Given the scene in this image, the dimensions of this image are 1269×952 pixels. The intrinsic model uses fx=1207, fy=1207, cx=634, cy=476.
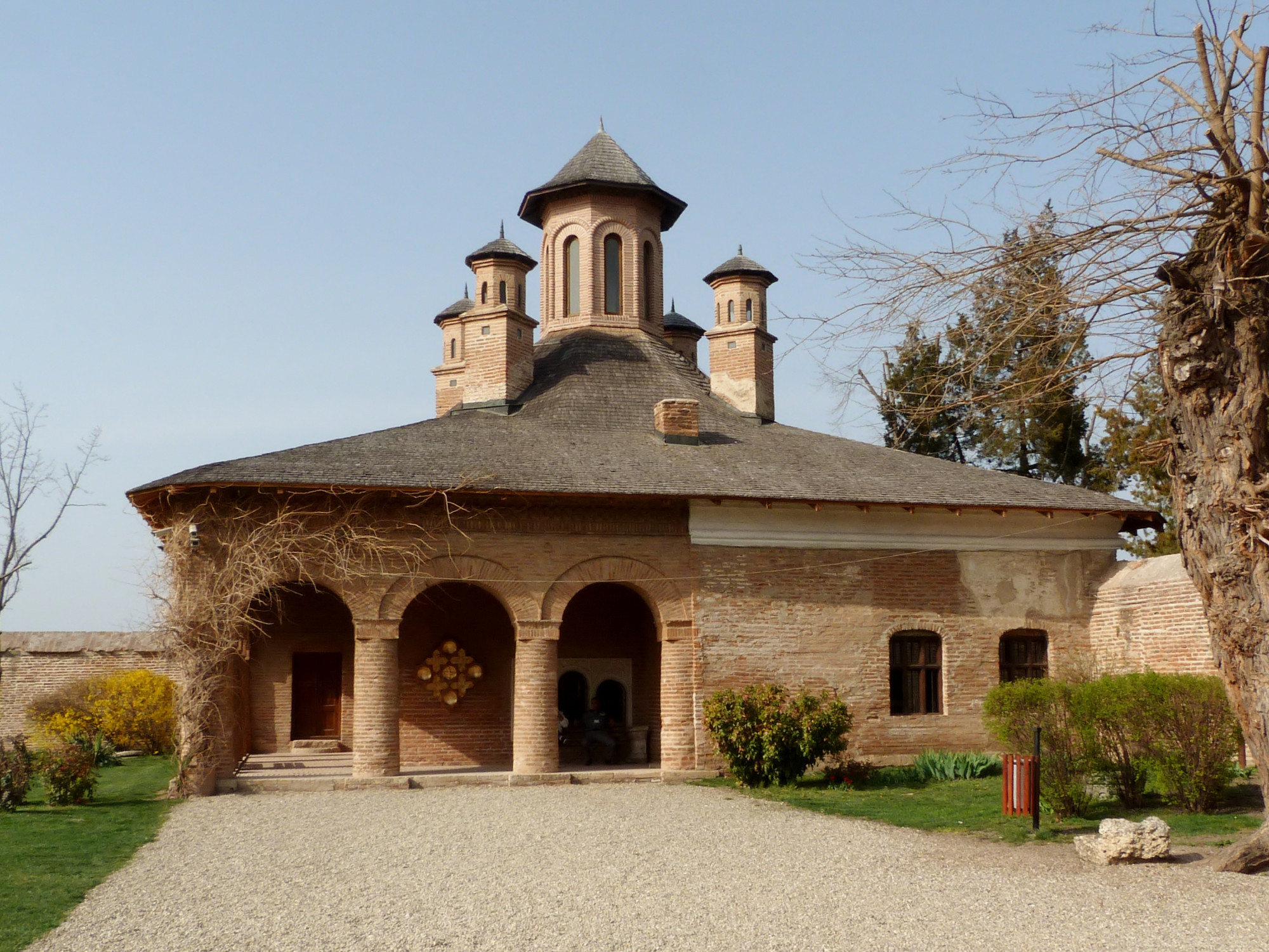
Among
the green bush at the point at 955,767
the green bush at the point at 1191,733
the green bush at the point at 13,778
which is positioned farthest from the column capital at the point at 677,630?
the green bush at the point at 13,778

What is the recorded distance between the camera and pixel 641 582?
59.6ft

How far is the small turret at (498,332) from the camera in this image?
874 inches

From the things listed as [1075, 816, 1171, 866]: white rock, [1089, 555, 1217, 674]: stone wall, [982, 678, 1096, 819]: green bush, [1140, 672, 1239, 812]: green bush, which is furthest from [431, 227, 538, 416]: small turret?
[1075, 816, 1171, 866]: white rock

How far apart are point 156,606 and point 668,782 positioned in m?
7.75

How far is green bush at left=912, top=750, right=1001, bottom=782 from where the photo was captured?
56.5ft

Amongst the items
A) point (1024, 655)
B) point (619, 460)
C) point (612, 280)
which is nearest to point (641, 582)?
point (619, 460)

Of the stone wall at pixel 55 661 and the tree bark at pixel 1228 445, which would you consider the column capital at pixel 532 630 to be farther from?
the stone wall at pixel 55 661

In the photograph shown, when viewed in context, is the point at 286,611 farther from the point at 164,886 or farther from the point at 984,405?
the point at 984,405

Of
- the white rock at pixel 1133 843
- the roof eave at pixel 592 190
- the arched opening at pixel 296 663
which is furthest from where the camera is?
the roof eave at pixel 592 190

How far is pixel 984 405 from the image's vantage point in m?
9.61

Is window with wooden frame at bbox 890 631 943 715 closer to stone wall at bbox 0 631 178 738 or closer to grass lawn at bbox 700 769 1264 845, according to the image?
grass lawn at bbox 700 769 1264 845

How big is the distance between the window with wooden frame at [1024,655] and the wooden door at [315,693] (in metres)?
11.4

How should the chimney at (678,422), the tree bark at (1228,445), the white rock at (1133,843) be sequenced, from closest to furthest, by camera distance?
1. the tree bark at (1228,445)
2. the white rock at (1133,843)
3. the chimney at (678,422)

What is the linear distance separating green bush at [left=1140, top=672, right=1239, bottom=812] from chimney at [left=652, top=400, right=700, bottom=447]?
959 cm
